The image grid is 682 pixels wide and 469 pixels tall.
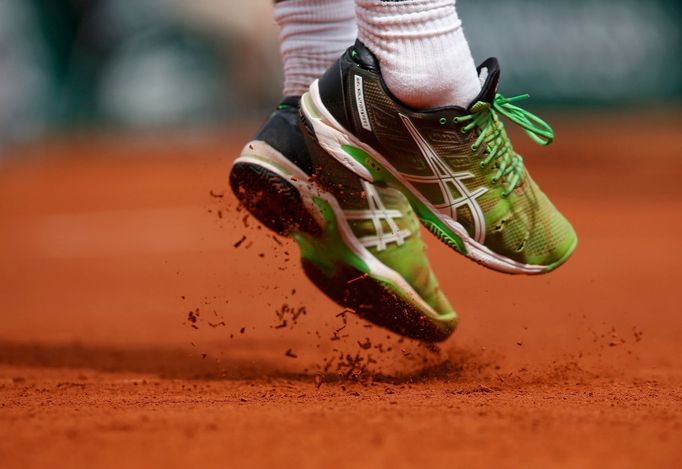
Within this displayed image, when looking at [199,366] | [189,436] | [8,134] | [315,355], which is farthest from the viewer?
[8,134]

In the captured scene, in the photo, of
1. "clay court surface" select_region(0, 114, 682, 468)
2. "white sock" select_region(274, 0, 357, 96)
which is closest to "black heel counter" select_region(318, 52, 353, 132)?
"white sock" select_region(274, 0, 357, 96)

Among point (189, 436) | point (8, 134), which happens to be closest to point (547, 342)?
point (189, 436)

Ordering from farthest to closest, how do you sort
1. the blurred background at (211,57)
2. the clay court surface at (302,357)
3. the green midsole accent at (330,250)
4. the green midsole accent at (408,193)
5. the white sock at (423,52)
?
the blurred background at (211,57)
the green midsole accent at (330,250)
the green midsole accent at (408,193)
the white sock at (423,52)
the clay court surface at (302,357)

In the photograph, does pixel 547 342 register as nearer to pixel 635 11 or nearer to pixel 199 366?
pixel 199 366

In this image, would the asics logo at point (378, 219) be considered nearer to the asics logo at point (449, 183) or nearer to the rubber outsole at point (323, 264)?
the rubber outsole at point (323, 264)

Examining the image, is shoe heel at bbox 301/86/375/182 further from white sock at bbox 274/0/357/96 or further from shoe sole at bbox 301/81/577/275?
white sock at bbox 274/0/357/96

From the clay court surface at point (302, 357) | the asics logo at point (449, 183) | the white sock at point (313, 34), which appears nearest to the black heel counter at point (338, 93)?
the asics logo at point (449, 183)

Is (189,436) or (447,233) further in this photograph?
(447,233)

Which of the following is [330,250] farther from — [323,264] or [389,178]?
[389,178]
